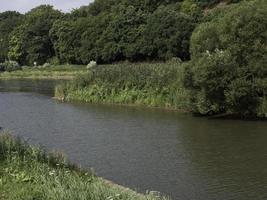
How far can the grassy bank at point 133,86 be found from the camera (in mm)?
45812

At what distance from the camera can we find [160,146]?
2936cm

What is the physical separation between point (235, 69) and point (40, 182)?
26070 mm

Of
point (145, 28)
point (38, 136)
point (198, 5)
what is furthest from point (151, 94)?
point (198, 5)

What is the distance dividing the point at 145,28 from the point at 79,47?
20.2 meters

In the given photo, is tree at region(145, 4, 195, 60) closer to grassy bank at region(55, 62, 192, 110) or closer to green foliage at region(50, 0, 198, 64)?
green foliage at region(50, 0, 198, 64)

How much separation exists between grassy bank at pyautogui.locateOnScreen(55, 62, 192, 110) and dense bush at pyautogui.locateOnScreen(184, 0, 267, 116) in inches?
83.1

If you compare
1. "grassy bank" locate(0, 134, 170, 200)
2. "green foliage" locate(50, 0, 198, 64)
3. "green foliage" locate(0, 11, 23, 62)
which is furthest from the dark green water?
"green foliage" locate(0, 11, 23, 62)

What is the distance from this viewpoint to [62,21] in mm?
125375

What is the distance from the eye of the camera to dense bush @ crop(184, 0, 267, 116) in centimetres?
3797

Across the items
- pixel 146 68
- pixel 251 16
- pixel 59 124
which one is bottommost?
pixel 59 124

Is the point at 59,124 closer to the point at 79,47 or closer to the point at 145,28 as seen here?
the point at 145,28

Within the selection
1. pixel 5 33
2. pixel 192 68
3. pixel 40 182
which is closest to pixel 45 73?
pixel 5 33

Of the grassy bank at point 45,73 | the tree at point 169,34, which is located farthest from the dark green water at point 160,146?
the grassy bank at point 45,73

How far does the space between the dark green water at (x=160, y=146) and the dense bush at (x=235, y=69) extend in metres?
1.65
